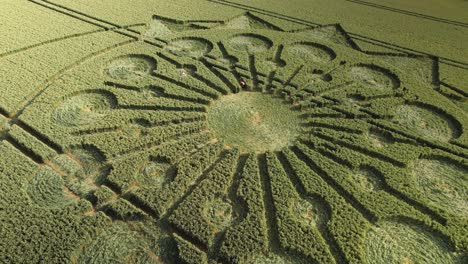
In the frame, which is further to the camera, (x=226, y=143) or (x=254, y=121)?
(x=254, y=121)

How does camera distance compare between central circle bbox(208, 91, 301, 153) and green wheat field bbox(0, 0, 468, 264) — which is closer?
green wheat field bbox(0, 0, 468, 264)

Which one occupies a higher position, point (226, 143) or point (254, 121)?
point (254, 121)

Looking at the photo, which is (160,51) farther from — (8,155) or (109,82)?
(8,155)

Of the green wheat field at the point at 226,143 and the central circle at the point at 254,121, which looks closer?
the green wheat field at the point at 226,143

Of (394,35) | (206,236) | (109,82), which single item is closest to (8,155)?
(109,82)
